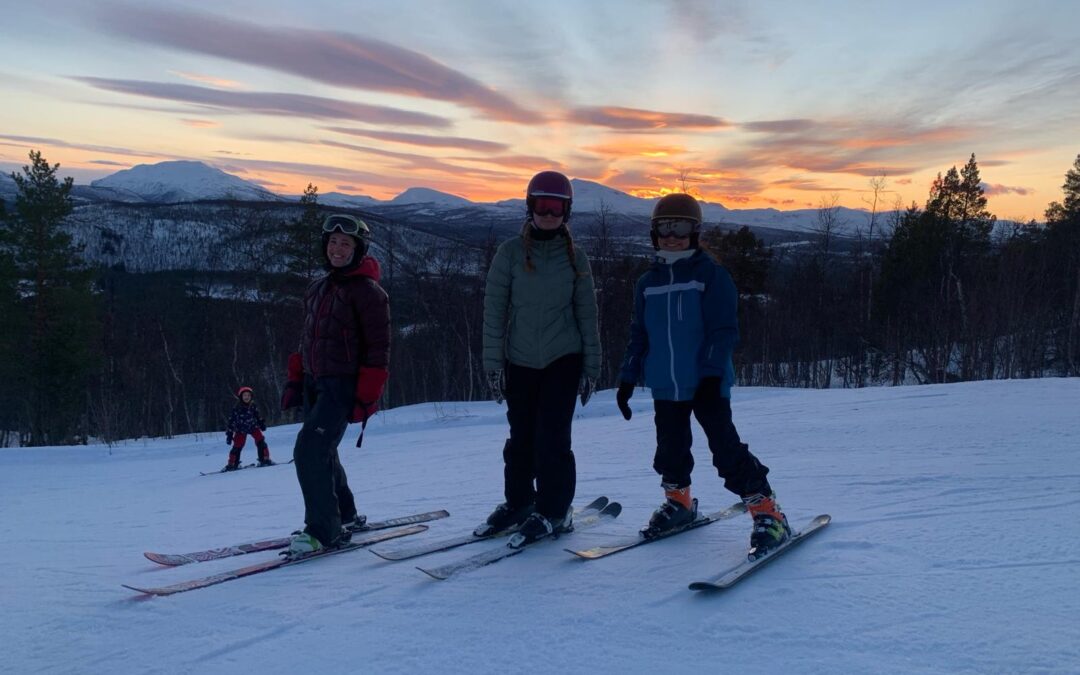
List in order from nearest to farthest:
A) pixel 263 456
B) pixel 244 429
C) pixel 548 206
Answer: pixel 548 206
pixel 263 456
pixel 244 429

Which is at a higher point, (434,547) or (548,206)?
(548,206)

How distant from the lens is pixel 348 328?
3.82 m

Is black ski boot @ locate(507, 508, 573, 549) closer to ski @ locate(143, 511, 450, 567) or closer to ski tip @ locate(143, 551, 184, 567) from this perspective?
ski @ locate(143, 511, 450, 567)

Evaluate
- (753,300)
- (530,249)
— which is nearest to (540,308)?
(530,249)

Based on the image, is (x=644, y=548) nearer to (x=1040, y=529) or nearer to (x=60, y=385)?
(x=1040, y=529)

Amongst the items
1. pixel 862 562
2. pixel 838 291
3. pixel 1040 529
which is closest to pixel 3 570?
pixel 862 562

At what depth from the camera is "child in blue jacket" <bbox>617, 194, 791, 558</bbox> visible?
3498 mm

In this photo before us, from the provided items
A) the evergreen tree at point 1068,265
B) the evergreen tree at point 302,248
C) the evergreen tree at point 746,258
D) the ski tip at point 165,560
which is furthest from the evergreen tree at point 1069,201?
the ski tip at point 165,560

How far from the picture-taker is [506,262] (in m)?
3.85

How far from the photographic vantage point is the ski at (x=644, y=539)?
3545 millimetres

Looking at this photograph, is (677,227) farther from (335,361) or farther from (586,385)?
(335,361)

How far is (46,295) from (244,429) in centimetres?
3031

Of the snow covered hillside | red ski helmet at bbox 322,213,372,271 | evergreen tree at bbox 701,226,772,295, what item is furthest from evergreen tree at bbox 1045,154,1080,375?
red ski helmet at bbox 322,213,372,271

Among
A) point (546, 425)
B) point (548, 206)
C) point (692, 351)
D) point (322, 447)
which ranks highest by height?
point (548, 206)
